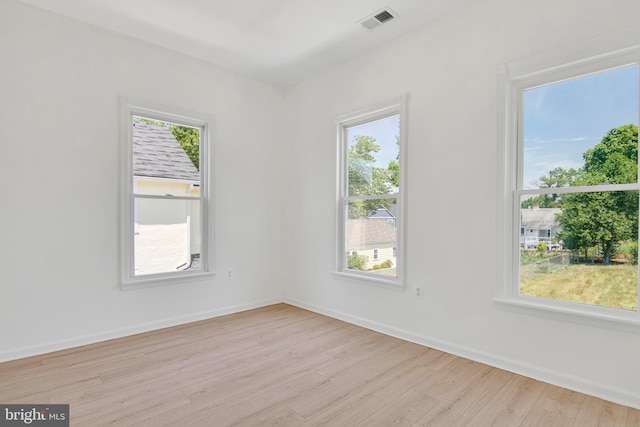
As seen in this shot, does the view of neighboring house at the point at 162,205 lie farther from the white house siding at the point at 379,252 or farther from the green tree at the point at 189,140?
the white house siding at the point at 379,252

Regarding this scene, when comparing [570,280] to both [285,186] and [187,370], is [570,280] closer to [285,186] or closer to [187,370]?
[187,370]

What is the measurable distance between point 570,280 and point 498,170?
95 cm

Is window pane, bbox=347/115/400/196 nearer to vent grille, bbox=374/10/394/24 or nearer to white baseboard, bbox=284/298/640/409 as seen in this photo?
Result: vent grille, bbox=374/10/394/24

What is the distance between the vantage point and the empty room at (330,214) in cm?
229

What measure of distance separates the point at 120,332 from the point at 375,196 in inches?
115

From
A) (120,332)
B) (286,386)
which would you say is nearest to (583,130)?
(286,386)

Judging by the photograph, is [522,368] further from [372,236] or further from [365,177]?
[365,177]

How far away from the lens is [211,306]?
4.05 metres

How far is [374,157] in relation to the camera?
12.5 ft

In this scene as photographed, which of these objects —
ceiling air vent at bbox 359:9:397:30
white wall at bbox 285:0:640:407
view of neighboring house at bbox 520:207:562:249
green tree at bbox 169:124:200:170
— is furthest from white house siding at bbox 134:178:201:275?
view of neighboring house at bbox 520:207:562:249

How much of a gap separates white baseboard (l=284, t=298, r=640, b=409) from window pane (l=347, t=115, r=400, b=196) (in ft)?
4.69

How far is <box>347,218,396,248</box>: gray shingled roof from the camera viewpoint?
3.63m

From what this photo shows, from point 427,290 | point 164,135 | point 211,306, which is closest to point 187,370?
point 211,306

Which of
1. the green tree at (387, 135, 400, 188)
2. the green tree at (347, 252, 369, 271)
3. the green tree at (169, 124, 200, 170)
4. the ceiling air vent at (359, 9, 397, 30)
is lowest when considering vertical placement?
the green tree at (347, 252, 369, 271)
